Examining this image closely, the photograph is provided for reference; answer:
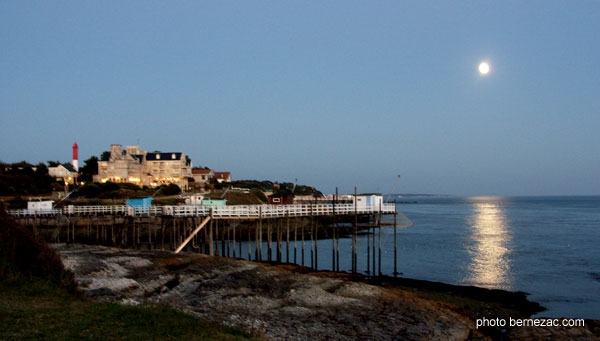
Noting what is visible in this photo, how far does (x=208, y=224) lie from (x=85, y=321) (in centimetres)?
4104

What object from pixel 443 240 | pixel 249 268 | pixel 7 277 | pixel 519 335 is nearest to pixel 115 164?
pixel 443 240

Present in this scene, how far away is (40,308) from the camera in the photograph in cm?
1488

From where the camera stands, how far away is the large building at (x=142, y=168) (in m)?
113

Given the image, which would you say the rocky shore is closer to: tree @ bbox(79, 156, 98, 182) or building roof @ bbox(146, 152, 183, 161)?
building roof @ bbox(146, 152, 183, 161)

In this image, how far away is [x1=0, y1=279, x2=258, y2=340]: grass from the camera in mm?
12602

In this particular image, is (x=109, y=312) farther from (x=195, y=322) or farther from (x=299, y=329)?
(x=299, y=329)

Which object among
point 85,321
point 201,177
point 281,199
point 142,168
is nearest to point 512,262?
point 281,199

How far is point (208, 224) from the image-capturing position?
54500 millimetres

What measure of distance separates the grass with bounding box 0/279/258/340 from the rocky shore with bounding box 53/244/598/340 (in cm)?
280

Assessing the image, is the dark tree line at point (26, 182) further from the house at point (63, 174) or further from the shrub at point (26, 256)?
the shrub at point (26, 256)

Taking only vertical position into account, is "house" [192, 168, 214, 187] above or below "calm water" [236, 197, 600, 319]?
above

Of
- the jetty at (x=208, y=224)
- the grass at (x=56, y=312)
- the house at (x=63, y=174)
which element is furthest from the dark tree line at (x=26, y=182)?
the grass at (x=56, y=312)

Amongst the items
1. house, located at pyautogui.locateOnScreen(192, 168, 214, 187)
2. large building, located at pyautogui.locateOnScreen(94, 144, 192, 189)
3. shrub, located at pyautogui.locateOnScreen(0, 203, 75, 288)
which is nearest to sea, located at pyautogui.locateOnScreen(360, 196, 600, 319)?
shrub, located at pyautogui.locateOnScreen(0, 203, 75, 288)

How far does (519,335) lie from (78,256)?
28508 mm
